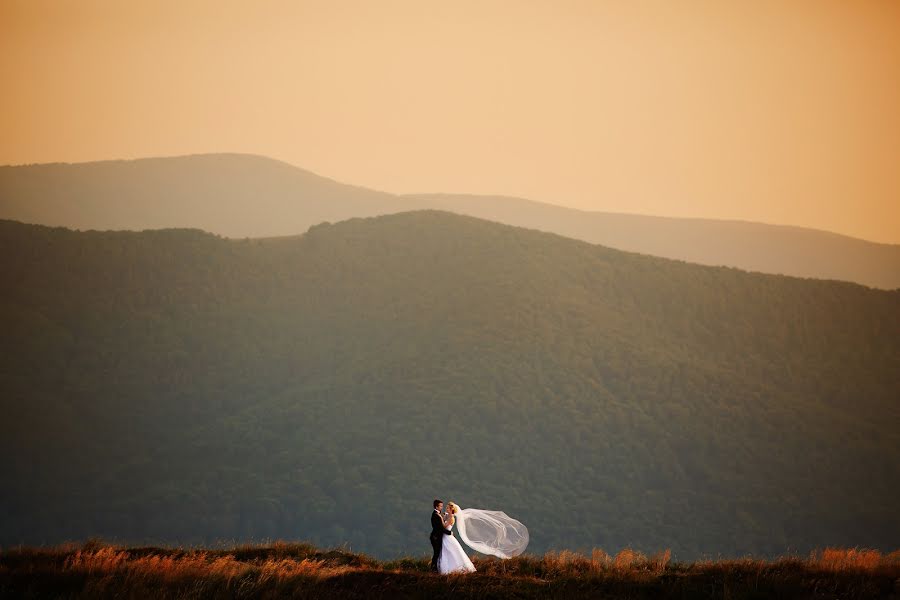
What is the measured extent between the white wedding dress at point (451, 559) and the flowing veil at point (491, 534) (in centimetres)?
87

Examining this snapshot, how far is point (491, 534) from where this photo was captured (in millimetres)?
24062

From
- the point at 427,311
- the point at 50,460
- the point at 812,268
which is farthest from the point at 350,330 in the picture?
the point at 812,268

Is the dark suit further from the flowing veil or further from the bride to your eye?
the flowing veil

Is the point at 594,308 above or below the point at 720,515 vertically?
above

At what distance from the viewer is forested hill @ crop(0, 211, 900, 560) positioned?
87.4 m

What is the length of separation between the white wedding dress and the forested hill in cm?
A: 5702

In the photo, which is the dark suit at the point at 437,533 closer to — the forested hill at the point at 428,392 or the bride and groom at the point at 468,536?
the bride and groom at the point at 468,536

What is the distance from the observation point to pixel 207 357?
106750 millimetres

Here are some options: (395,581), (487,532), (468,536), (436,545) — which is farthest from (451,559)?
(395,581)

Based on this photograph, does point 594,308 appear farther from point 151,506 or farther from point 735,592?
point 735,592

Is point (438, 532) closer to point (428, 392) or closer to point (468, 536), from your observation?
point (468, 536)

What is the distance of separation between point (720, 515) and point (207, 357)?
187 feet

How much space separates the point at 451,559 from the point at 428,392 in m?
73.6

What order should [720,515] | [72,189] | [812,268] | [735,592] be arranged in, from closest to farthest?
1. [735,592]
2. [720,515]
3. [72,189]
4. [812,268]
